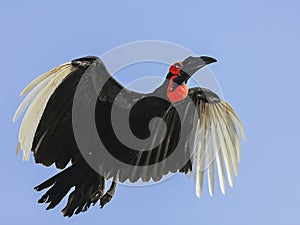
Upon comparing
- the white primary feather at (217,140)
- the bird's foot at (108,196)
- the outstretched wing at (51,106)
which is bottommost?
the bird's foot at (108,196)

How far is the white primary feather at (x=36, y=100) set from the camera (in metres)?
13.7

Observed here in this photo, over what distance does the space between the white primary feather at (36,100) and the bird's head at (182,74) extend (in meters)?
1.59

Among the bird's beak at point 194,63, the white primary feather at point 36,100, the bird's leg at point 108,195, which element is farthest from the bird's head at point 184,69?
the bird's leg at point 108,195

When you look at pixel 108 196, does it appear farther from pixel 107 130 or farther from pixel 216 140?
pixel 216 140

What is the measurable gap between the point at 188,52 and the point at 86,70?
5.71ft

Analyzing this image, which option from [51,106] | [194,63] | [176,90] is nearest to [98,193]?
[51,106]

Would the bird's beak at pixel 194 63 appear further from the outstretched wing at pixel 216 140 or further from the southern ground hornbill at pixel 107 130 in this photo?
the outstretched wing at pixel 216 140

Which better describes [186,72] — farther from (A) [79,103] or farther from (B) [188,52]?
(A) [79,103]

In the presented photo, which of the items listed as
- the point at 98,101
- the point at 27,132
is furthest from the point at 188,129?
the point at 27,132

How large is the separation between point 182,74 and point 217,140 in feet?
4.74

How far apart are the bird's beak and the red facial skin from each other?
0.10 metres

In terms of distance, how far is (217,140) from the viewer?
14945 millimetres

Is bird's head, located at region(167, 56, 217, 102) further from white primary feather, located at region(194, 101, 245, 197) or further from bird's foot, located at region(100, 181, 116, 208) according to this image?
bird's foot, located at region(100, 181, 116, 208)

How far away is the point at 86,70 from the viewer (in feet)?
44.4
